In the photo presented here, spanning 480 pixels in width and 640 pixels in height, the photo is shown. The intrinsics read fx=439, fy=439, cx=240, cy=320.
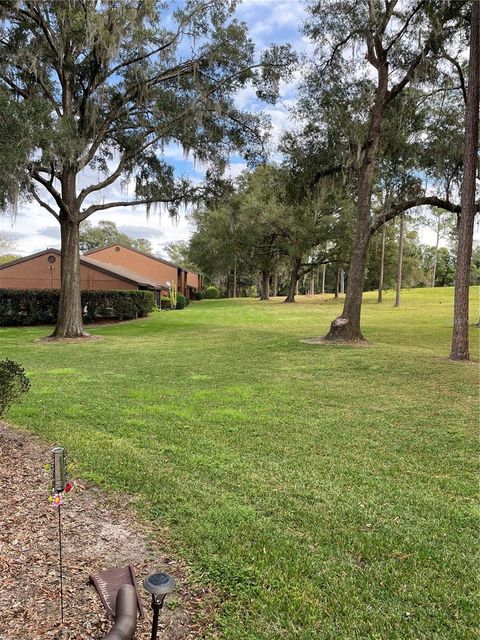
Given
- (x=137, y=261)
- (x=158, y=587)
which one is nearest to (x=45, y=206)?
(x=158, y=587)

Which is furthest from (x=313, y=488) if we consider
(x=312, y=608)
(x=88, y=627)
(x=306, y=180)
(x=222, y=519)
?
(x=306, y=180)

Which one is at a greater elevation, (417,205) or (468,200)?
(417,205)

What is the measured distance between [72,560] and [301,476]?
5.62 ft

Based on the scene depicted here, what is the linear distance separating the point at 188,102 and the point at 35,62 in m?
4.00

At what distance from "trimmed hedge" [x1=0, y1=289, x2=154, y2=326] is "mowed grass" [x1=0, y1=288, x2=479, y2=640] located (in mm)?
10320

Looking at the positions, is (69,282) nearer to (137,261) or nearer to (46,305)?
(46,305)

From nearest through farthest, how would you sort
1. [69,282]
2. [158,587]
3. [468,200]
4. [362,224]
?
[158,587] < [468,200] < [362,224] < [69,282]

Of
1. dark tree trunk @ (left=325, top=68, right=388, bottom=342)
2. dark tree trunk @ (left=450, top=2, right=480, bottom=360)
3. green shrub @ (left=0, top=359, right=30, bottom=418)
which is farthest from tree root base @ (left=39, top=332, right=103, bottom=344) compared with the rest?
dark tree trunk @ (left=450, top=2, right=480, bottom=360)

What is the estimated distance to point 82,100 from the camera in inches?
480

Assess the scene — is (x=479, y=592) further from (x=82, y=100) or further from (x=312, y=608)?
(x=82, y=100)

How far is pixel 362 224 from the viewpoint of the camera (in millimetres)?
10875

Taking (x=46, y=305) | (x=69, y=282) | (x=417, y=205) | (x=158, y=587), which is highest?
(x=417, y=205)

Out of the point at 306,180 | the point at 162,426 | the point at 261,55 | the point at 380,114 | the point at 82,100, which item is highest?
the point at 261,55

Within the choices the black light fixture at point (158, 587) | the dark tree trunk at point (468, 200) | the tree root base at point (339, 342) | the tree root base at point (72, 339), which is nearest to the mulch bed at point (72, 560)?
the black light fixture at point (158, 587)
